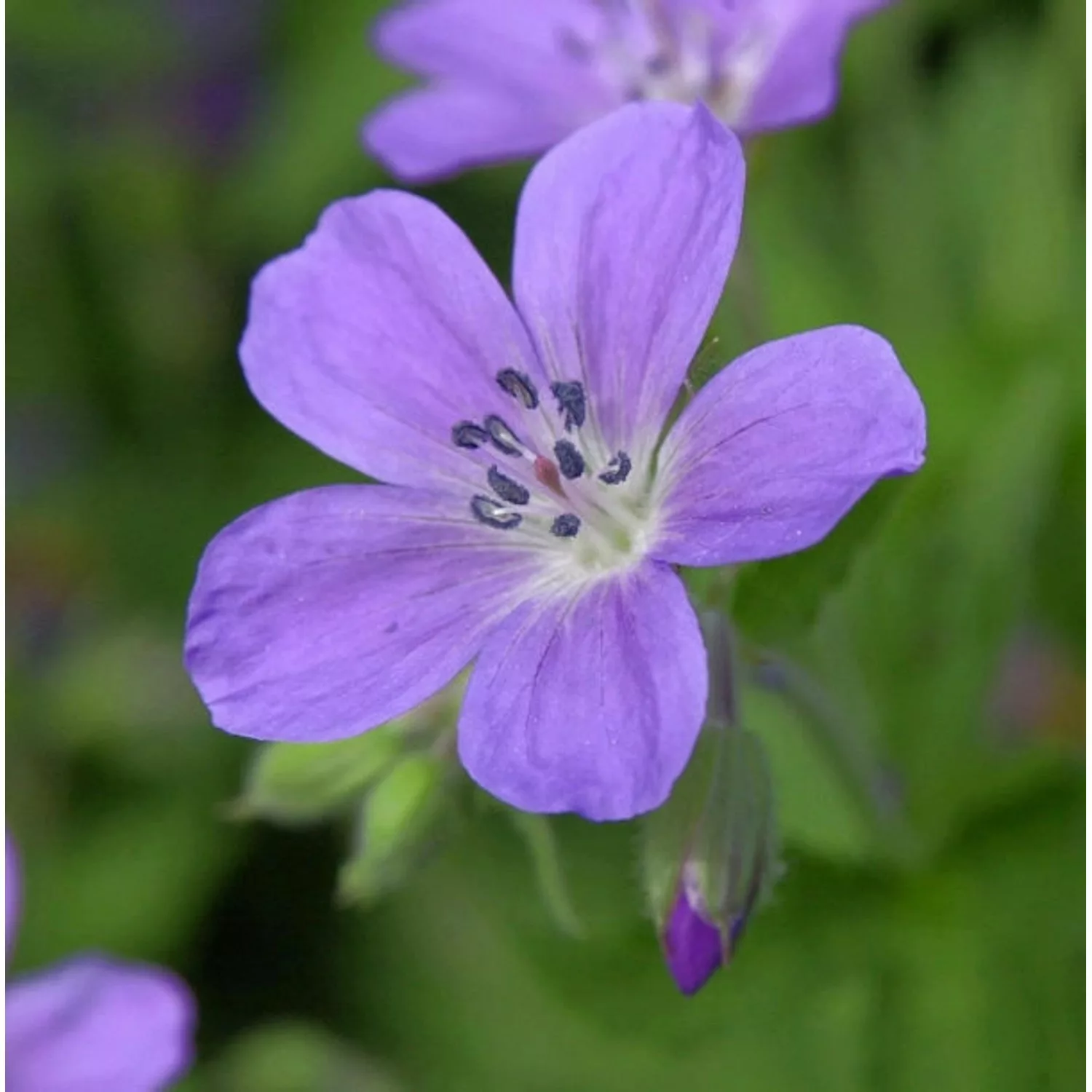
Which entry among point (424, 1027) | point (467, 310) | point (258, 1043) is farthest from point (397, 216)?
point (424, 1027)

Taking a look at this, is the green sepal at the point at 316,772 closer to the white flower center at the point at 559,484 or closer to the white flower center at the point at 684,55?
the white flower center at the point at 559,484

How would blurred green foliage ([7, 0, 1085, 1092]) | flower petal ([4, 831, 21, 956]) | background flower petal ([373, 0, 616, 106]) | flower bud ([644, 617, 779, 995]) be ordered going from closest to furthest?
1. flower bud ([644, 617, 779, 995])
2. flower petal ([4, 831, 21, 956])
3. background flower petal ([373, 0, 616, 106])
4. blurred green foliage ([7, 0, 1085, 1092])

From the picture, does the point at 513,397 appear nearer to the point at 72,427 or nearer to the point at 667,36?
the point at 667,36

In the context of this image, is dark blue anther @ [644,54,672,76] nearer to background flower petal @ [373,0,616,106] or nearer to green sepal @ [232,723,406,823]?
background flower petal @ [373,0,616,106]

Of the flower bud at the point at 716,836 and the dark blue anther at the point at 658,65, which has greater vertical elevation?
the dark blue anther at the point at 658,65

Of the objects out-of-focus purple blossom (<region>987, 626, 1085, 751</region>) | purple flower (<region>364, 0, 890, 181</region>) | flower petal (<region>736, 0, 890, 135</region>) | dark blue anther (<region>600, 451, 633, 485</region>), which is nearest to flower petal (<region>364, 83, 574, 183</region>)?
purple flower (<region>364, 0, 890, 181</region>)

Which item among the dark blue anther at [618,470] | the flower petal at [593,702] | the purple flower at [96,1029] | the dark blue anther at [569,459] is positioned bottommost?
the purple flower at [96,1029]

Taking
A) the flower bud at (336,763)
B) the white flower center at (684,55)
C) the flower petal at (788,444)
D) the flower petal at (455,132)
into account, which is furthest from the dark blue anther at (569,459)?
the white flower center at (684,55)
